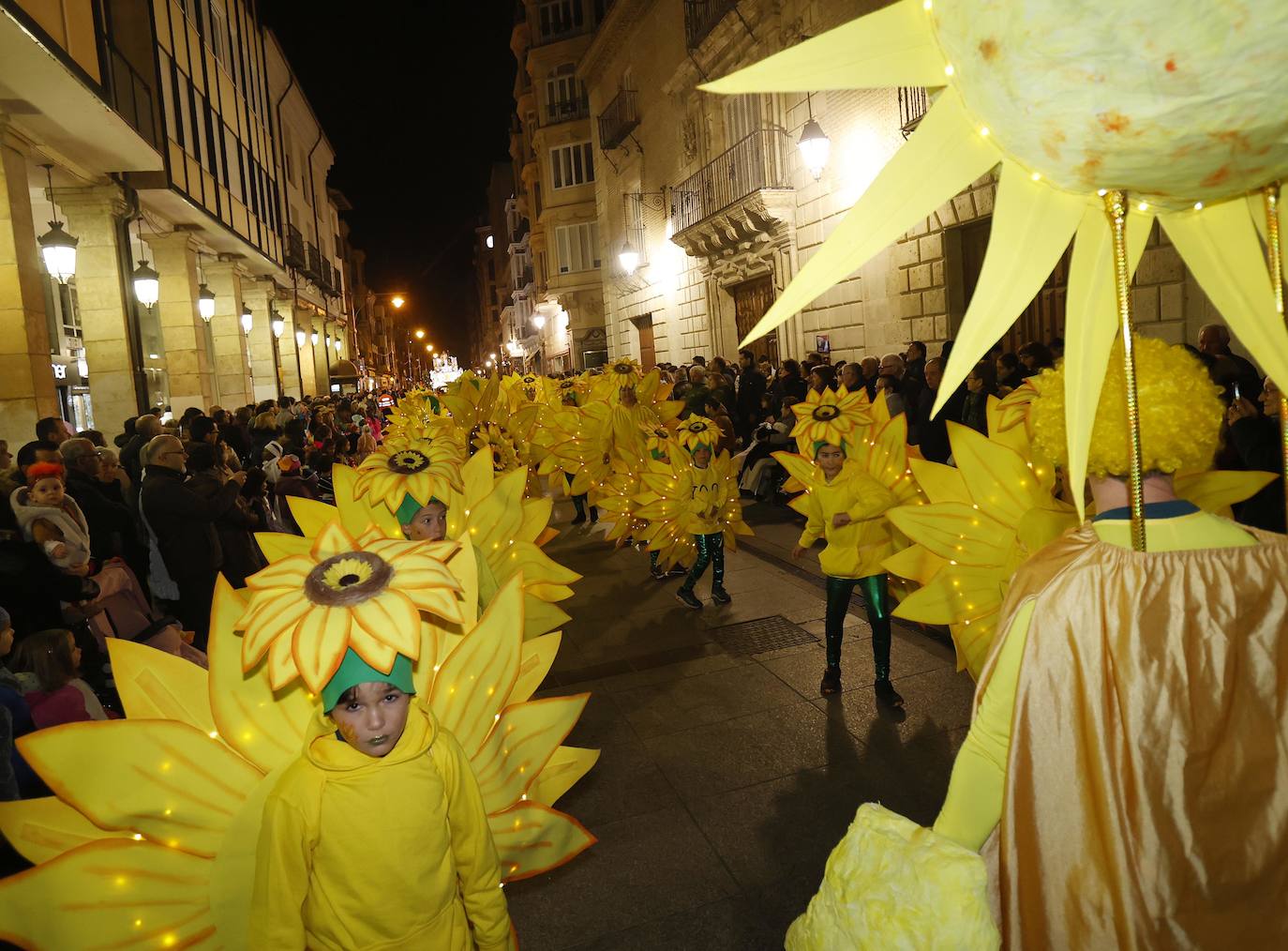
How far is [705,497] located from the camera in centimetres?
723

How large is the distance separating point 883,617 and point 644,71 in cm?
2186

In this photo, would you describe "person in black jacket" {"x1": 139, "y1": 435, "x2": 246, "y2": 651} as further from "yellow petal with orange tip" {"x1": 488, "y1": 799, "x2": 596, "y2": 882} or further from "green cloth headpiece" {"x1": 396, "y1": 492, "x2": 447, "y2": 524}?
"yellow petal with orange tip" {"x1": 488, "y1": 799, "x2": 596, "y2": 882}

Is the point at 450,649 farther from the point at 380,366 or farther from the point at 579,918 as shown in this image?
the point at 380,366

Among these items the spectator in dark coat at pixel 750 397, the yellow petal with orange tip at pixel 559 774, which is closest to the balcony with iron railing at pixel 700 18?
the spectator in dark coat at pixel 750 397

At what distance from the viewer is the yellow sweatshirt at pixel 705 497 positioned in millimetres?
7234

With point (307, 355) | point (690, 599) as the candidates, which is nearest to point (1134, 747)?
point (690, 599)

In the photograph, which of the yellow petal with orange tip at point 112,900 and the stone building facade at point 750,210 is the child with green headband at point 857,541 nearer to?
the stone building facade at point 750,210

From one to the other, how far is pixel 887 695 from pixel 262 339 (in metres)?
21.9

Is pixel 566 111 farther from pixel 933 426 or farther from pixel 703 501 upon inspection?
pixel 703 501

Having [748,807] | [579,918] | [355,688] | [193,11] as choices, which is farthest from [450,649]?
[193,11]

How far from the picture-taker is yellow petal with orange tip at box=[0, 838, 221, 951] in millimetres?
2020

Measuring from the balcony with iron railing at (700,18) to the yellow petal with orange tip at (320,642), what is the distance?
17483mm

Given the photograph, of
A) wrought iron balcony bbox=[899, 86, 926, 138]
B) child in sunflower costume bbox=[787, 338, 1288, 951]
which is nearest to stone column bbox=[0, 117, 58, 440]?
child in sunflower costume bbox=[787, 338, 1288, 951]

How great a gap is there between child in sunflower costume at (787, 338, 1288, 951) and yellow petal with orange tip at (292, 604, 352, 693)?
128cm
